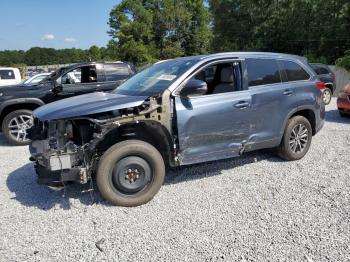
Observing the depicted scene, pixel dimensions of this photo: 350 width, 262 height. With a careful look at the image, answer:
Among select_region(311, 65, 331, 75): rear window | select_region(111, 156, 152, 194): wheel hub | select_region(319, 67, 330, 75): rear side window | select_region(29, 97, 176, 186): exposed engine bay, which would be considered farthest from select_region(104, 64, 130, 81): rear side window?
select_region(319, 67, 330, 75): rear side window

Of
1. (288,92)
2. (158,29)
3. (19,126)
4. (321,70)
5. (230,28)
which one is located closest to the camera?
(288,92)

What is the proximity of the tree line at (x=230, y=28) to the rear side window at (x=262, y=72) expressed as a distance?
971 cm

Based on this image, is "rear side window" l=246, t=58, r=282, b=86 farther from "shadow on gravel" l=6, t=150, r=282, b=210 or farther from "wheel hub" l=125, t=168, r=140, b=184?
"wheel hub" l=125, t=168, r=140, b=184

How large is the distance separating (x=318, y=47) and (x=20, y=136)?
23.0 metres

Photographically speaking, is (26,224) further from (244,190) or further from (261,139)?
(261,139)

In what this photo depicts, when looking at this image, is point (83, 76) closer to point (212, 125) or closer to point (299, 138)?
point (212, 125)

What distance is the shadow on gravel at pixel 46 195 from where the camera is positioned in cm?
442

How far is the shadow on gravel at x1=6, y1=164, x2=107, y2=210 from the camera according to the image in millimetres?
4418

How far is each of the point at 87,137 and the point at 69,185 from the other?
1.10 metres

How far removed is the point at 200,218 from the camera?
3885mm

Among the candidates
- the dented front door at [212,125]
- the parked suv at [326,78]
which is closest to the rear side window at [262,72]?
the dented front door at [212,125]

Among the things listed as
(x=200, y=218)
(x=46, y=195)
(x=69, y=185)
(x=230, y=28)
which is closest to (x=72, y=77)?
(x=69, y=185)

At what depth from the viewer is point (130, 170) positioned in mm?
4227

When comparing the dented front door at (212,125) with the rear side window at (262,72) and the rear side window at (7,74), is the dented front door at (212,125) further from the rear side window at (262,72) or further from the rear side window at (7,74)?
the rear side window at (7,74)
